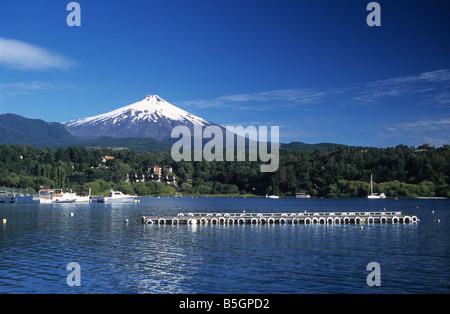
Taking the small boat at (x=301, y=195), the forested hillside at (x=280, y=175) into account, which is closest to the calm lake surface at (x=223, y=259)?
the forested hillside at (x=280, y=175)

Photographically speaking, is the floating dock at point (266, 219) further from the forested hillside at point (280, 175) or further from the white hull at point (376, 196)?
the forested hillside at point (280, 175)

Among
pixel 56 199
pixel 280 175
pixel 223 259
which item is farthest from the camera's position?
pixel 280 175

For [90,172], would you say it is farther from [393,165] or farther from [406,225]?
[406,225]

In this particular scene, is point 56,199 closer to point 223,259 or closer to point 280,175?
point 280,175

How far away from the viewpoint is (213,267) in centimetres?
2884

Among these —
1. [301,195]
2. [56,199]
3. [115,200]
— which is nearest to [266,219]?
[56,199]

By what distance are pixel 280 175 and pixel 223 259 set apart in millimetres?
149449

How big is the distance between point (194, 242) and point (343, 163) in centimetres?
14068

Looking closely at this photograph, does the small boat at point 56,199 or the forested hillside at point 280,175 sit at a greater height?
the forested hillside at point 280,175

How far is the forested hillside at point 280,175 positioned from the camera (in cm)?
15438

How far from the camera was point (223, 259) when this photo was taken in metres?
31.6

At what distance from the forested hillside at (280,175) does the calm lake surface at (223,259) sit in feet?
364

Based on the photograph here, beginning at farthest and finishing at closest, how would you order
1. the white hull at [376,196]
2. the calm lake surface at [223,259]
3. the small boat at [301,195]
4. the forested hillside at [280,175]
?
the small boat at [301,195], the forested hillside at [280,175], the white hull at [376,196], the calm lake surface at [223,259]
